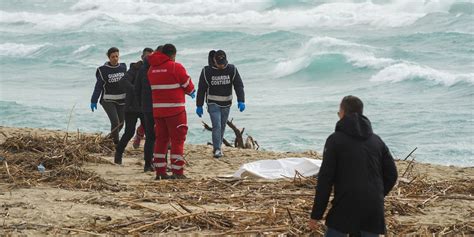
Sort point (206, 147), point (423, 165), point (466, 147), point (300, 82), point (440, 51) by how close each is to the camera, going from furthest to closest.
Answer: point (440, 51), point (300, 82), point (466, 147), point (206, 147), point (423, 165)

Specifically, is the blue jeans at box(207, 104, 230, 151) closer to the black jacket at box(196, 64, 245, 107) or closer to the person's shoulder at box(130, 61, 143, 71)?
the black jacket at box(196, 64, 245, 107)

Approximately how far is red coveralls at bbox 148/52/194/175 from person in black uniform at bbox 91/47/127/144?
7.73 ft

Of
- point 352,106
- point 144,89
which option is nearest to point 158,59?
point 144,89

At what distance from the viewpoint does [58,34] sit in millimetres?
45281

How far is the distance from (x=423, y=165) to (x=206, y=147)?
3575 millimetres

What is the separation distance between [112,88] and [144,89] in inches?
84.0

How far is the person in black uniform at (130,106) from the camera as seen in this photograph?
36.6 ft

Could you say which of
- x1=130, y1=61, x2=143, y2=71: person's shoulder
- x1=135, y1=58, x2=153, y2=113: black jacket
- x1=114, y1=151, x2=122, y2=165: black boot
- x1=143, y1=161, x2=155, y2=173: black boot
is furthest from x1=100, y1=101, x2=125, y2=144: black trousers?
x1=135, y1=58, x2=153, y2=113: black jacket

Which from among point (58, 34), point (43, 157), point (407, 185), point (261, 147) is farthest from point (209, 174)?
point (58, 34)

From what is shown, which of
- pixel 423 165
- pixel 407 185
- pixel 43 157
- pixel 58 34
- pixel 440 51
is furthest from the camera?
pixel 58 34

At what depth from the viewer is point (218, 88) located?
12.4m

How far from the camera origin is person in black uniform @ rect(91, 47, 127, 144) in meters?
12.4

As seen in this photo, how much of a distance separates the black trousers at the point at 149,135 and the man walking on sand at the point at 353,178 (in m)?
5.25

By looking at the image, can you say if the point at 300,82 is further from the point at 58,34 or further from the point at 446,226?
the point at 446,226
